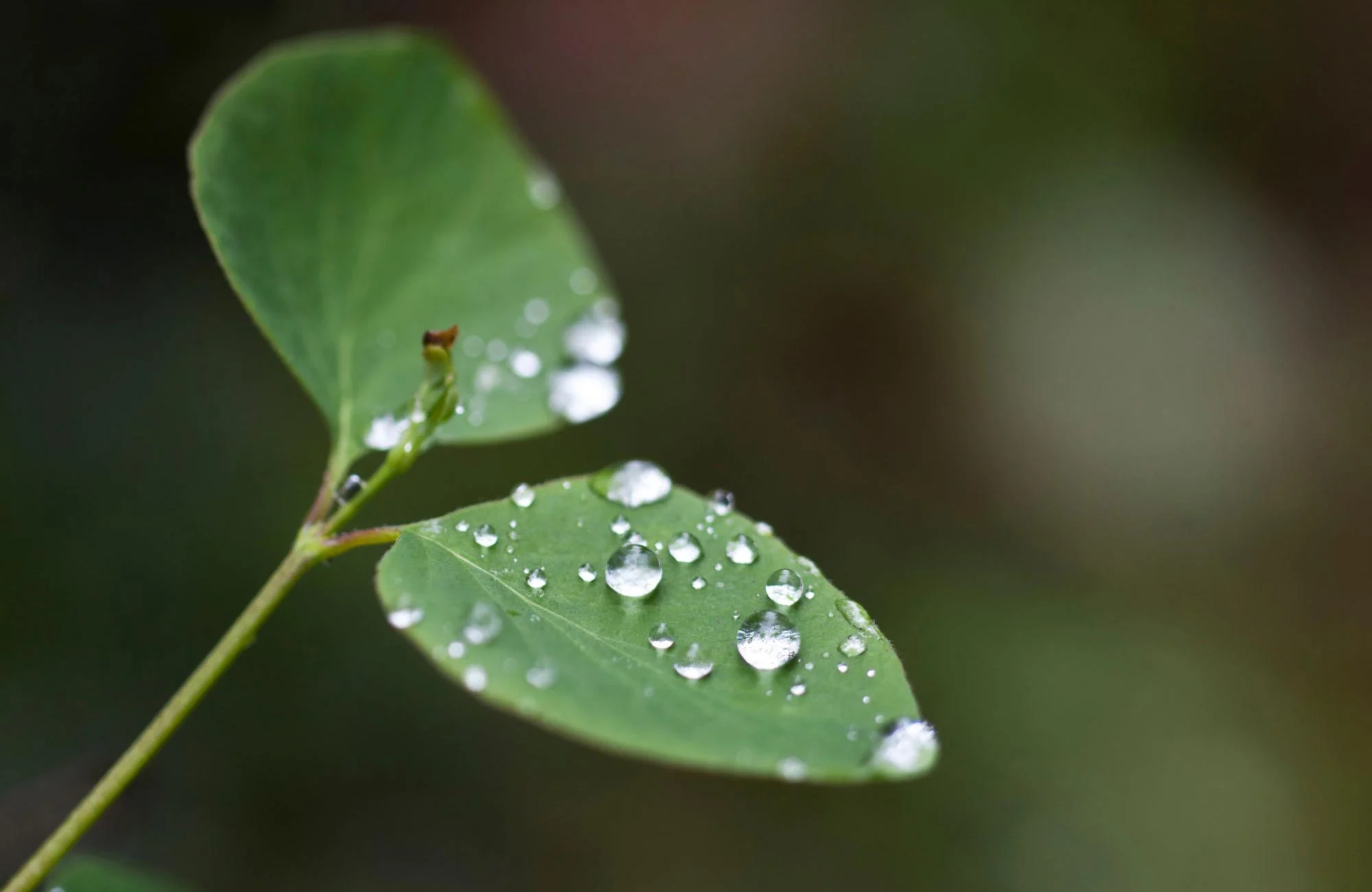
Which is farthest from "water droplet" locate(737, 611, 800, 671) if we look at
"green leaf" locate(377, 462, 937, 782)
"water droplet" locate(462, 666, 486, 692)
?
"water droplet" locate(462, 666, 486, 692)

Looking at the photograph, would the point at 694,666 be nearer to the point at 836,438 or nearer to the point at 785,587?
the point at 785,587

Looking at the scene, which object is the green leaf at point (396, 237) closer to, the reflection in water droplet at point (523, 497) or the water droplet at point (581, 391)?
the water droplet at point (581, 391)

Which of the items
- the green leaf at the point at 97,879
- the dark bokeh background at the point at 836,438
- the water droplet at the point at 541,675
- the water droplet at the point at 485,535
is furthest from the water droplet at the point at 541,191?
the dark bokeh background at the point at 836,438

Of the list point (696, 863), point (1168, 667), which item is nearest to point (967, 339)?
point (1168, 667)

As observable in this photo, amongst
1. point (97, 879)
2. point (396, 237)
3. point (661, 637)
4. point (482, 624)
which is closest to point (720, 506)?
point (661, 637)

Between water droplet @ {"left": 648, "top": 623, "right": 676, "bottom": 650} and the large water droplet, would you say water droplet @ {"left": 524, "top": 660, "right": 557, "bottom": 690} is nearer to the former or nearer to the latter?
water droplet @ {"left": 648, "top": 623, "right": 676, "bottom": 650}
